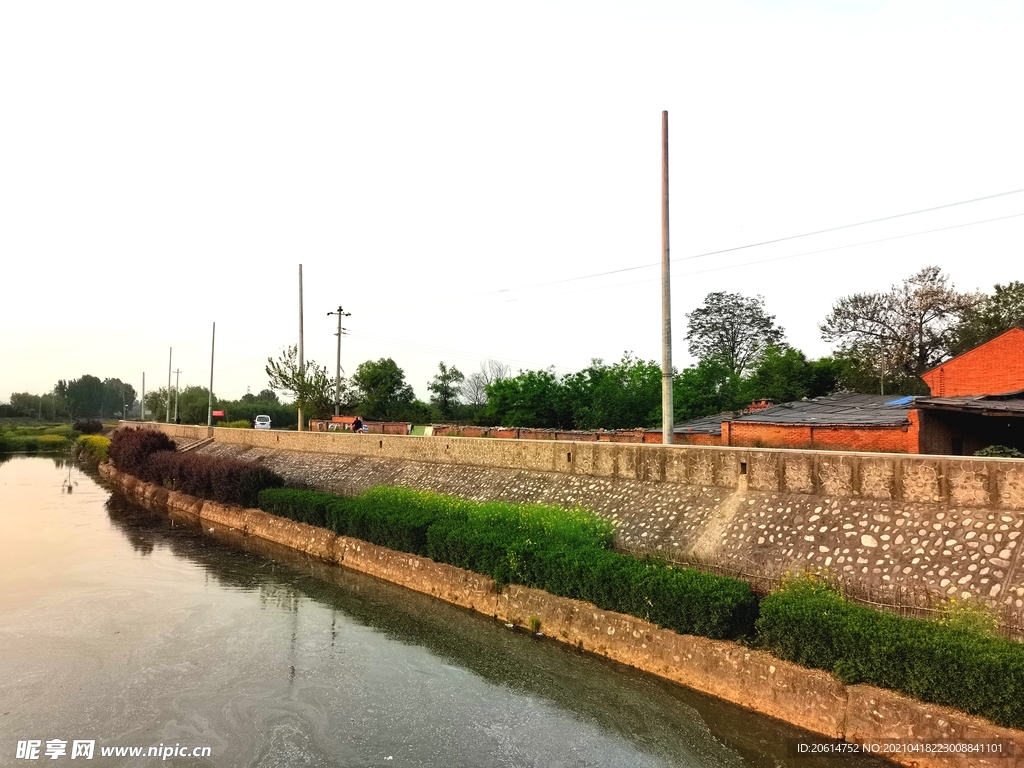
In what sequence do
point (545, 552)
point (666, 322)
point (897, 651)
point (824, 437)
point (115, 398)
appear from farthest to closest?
1. point (115, 398)
2. point (824, 437)
3. point (666, 322)
4. point (545, 552)
5. point (897, 651)

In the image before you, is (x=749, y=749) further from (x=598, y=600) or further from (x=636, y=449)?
(x=636, y=449)

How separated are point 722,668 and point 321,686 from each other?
4978mm

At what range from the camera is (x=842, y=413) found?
17.9 metres

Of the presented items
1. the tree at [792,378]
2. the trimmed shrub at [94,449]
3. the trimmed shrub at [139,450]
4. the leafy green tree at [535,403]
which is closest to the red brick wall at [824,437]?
the leafy green tree at [535,403]

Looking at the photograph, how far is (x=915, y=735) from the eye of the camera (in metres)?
6.36

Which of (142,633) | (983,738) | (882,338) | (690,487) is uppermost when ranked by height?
(882,338)

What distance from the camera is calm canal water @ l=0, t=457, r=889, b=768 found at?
7.18 metres

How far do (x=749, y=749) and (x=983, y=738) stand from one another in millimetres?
2101

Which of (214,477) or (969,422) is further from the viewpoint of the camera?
(214,477)

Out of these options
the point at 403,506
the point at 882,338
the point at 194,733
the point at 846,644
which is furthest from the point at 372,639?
the point at 882,338

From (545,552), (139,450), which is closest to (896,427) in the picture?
(545,552)

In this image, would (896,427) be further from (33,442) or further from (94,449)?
(33,442)

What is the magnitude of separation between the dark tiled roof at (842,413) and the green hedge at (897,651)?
678 centimetres

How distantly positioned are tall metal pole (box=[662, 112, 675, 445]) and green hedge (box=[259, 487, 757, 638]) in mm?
2195
